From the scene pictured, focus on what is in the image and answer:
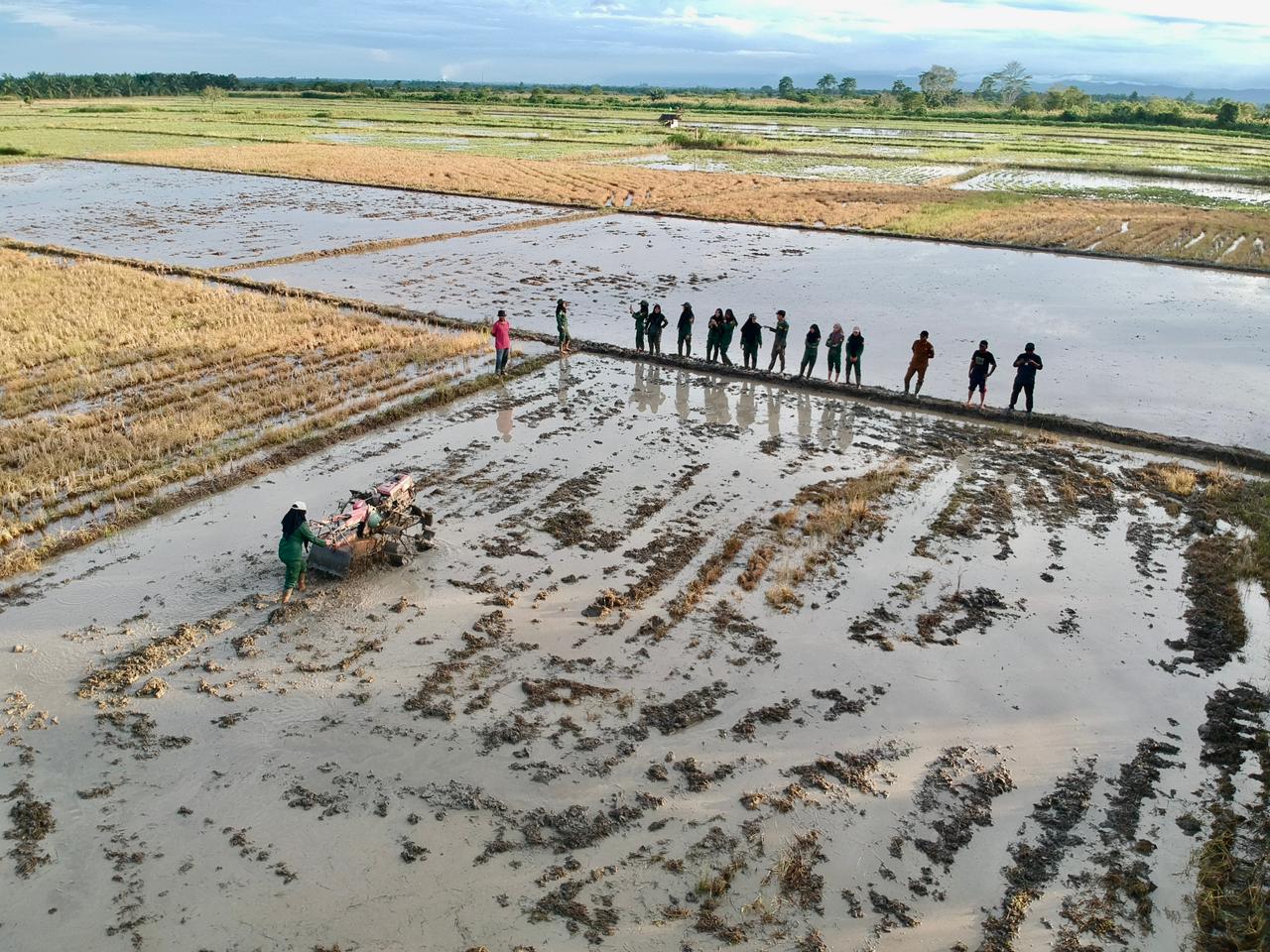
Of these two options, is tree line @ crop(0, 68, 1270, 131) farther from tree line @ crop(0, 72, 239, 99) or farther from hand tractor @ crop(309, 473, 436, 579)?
hand tractor @ crop(309, 473, 436, 579)

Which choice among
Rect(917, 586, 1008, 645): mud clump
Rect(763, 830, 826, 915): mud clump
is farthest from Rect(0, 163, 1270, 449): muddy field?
Rect(763, 830, 826, 915): mud clump

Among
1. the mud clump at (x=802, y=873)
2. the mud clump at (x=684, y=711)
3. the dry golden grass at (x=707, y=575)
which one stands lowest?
the mud clump at (x=802, y=873)

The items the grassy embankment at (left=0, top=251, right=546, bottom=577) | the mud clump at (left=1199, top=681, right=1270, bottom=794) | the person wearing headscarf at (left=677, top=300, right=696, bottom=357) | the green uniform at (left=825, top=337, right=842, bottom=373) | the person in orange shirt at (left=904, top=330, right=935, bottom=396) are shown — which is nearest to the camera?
the mud clump at (left=1199, top=681, right=1270, bottom=794)

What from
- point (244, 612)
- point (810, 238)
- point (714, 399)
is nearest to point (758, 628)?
point (244, 612)

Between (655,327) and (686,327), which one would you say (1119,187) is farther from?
(655,327)

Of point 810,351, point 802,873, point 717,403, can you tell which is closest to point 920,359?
point 810,351

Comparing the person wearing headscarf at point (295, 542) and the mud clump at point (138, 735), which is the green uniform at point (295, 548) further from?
the mud clump at point (138, 735)

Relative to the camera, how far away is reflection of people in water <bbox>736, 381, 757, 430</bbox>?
12.3 m

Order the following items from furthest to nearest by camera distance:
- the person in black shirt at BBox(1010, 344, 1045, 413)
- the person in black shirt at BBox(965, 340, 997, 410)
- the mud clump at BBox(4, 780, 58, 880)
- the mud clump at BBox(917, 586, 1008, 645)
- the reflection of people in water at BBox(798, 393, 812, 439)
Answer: the person in black shirt at BBox(965, 340, 997, 410) < the reflection of people in water at BBox(798, 393, 812, 439) < the person in black shirt at BBox(1010, 344, 1045, 413) < the mud clump at BBox(917, 586, 1008, 645) < the mud clump at BBox(4, 780, 58, 880)

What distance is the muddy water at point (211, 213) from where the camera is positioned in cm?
2380

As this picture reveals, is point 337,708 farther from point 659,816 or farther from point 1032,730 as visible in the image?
point 1032,730

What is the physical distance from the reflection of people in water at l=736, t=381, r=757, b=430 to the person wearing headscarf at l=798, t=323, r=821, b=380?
825 mm

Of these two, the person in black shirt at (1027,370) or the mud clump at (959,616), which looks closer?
the mud clump at (959,616)

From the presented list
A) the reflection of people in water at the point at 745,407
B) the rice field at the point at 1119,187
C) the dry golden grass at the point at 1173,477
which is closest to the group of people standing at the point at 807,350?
the reflection of people in water at the point at 745,407
